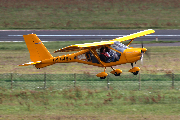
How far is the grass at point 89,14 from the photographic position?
2781 inches

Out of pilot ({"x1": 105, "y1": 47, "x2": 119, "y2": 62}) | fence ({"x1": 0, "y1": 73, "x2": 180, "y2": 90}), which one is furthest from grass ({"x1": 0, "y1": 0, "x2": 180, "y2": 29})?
pilot ({"x1": 105, "y1": 47, "x2": 119, "y2": 62})

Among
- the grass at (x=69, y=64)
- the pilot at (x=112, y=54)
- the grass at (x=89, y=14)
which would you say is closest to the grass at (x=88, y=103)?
the pilot at (x=112, y=54)

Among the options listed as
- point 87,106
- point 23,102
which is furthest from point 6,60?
point 87,106

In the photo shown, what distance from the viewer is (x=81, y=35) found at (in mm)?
63750

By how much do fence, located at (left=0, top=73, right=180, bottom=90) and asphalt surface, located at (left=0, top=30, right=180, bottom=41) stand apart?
22012 mm

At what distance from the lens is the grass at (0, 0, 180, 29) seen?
232 ft

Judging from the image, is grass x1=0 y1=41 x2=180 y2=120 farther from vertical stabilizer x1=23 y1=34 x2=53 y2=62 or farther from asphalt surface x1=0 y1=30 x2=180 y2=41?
asphalt surface x1=0 y1=30 x2=180 y2=41

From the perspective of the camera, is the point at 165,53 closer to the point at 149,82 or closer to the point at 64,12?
the point at 149,82

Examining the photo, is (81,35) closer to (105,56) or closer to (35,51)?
(35,51)

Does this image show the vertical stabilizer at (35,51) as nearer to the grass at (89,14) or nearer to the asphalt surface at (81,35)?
the asphalt surface at (81,35)

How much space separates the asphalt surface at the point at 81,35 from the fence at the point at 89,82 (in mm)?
22012

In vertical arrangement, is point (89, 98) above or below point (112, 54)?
below

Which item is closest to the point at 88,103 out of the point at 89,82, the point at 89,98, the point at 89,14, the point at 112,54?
the point at 89,98

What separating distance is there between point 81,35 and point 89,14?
14.3 meters
